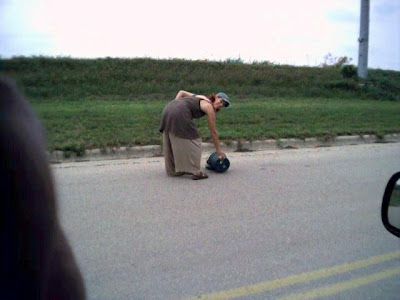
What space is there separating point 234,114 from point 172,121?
6029mm

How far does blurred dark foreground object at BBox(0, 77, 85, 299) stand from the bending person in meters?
6.25

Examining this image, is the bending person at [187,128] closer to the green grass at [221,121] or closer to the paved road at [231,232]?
the paved road at [231,232]

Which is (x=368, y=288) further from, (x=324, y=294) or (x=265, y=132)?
(x=265, y=132)

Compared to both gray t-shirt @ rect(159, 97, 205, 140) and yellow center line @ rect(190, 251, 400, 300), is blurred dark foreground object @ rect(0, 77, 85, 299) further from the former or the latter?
gray t-shirt @ rect(159, 97, 205, 140)

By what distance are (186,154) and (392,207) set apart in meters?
5.28

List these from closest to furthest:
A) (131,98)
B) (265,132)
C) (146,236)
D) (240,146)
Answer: (146,236) < (240,146) < (265,132) < (131,98)

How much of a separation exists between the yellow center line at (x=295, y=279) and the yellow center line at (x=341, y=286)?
171 millimetres

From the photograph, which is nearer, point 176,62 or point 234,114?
point 234,114

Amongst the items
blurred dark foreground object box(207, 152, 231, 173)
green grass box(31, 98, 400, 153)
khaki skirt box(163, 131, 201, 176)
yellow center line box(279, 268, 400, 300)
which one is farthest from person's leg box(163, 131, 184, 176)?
yellow center line box(279, 268, 400, 300)

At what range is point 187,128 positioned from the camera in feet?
25.4

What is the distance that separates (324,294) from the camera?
4.02 m

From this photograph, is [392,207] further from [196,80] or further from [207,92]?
[196,80]

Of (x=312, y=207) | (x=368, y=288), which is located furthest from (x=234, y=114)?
(x=368, y=288)

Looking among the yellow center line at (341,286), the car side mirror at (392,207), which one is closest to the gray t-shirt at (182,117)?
the yellow center line at (341,286)
